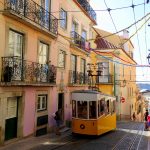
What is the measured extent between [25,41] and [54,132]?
6.29 metres

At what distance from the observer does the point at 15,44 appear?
14992mm

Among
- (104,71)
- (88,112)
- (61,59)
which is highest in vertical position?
(61,59)

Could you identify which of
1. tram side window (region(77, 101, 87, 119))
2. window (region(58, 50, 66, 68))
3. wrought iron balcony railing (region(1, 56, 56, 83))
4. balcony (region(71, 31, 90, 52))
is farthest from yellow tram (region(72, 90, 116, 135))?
balcony (region(71, 31, 90, 52))

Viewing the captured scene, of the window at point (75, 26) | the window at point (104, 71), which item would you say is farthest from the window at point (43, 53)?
the window at point (104, 71)

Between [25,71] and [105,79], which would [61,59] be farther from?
[105,79]

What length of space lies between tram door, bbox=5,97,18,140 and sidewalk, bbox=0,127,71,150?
478 mm

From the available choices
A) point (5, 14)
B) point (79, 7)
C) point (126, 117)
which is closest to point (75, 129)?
point (5, 14)

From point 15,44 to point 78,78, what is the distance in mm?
9869

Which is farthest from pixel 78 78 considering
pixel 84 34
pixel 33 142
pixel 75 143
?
pixel 33 142

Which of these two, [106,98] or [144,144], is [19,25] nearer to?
[106,98]

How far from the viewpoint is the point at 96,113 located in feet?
55.7

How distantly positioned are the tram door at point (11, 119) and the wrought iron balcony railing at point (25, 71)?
1168mm

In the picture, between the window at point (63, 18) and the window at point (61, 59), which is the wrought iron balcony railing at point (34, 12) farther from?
the window at point (61, 59)

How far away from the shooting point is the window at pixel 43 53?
58.6ft
